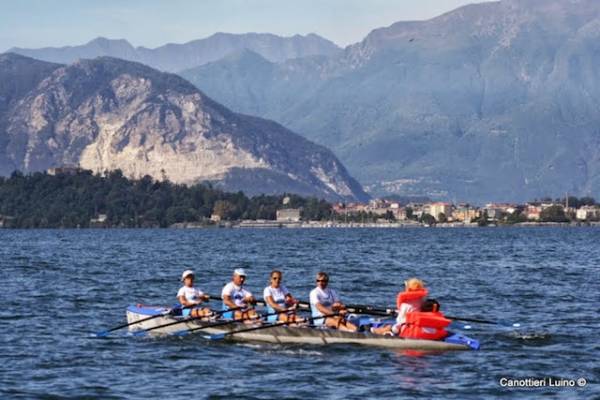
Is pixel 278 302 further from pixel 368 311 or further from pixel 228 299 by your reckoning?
pixel 368 311

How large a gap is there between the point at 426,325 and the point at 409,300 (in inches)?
41.9

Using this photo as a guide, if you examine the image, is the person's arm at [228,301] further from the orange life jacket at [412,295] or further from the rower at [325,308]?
the orange life jacket at [412,295]

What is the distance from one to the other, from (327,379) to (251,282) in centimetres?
4187

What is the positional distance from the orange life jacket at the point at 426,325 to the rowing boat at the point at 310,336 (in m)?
0.18

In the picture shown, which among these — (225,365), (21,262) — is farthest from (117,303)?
(21,262)

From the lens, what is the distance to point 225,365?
134 feet

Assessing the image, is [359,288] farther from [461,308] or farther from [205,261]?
[205,261]

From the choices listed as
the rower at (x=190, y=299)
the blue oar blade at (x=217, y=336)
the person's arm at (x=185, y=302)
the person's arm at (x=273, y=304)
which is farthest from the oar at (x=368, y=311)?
the person's arm at (x=185, y=302)

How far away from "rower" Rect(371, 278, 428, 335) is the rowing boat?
0.40 m

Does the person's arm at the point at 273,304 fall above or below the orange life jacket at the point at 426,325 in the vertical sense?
above

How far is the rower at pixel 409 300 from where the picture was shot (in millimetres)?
41219

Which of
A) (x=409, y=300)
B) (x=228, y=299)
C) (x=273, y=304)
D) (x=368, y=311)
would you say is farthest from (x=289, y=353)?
(x=228, y=299)

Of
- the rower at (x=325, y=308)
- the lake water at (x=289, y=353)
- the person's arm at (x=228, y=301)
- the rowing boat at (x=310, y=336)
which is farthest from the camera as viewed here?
the person's arm at (x=228, y=301)

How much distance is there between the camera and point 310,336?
144 ft
